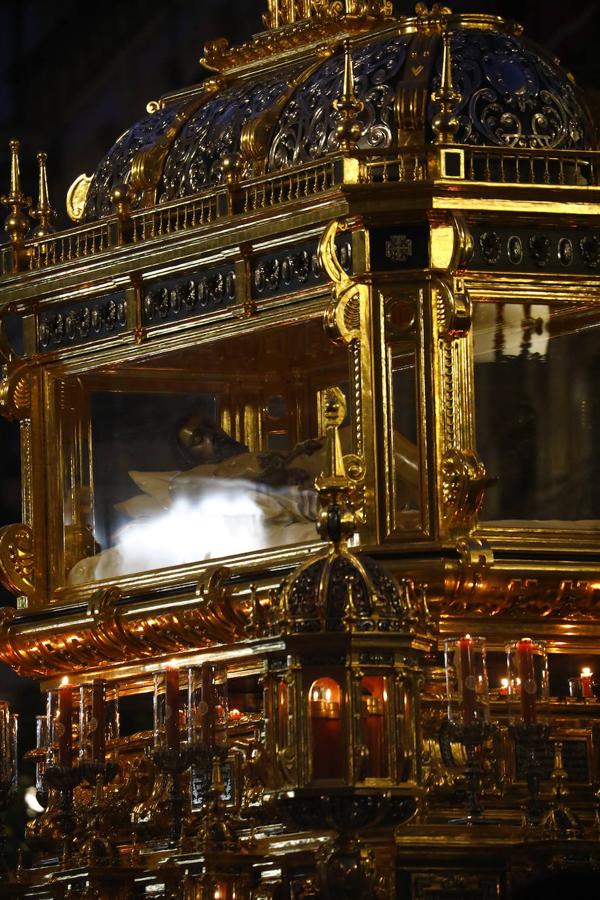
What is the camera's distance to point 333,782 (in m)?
12.0

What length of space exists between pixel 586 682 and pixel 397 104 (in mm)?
2411

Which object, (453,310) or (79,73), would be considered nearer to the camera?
(453,310)

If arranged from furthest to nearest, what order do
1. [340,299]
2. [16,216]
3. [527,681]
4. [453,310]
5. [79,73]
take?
[79,73] → [16,216] → [340,299] → [453,310] → [527,681]

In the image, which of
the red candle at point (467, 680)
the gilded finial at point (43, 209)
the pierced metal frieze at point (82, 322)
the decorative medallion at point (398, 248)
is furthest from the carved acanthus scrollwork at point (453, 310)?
the gilded finial at point (43, 209)

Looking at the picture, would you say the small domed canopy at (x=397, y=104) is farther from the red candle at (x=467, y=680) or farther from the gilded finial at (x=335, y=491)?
the red candle at (x=467, y=680)

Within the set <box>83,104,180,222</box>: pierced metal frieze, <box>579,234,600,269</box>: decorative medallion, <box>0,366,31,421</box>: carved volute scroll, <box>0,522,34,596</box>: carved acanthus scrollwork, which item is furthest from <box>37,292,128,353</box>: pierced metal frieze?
<box>579,234,600,269</box>: decorative medallion

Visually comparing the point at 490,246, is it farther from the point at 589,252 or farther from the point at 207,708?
the point at 207,708

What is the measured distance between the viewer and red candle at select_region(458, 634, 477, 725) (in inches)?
496

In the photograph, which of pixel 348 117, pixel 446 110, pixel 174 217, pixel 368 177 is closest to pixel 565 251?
pixel 446 110

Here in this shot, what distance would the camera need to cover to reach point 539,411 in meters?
13.3

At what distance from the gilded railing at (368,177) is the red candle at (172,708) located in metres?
1.84

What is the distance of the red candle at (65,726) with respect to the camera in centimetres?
1398

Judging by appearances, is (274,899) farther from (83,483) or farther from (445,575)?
(83,483)

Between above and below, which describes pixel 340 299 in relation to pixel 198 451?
above
